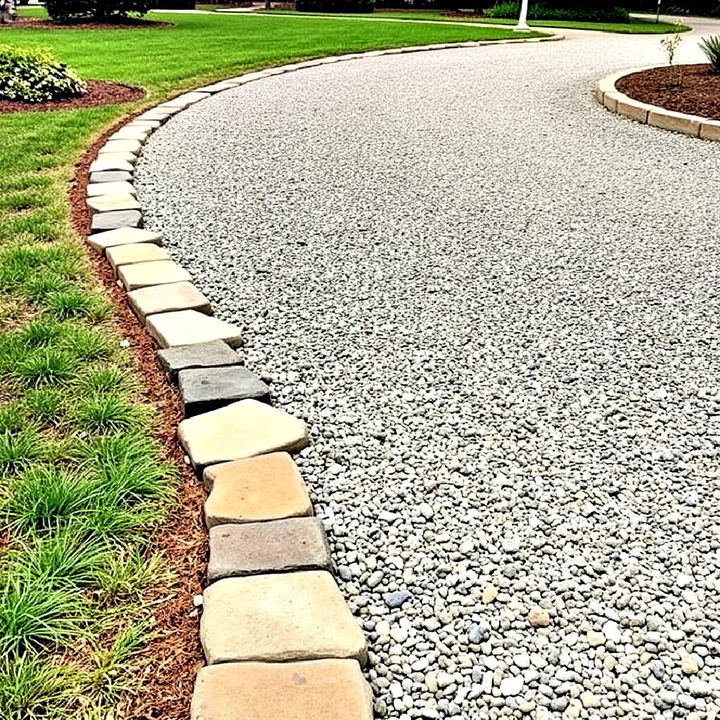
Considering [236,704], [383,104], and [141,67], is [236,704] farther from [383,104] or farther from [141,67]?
[141,67]

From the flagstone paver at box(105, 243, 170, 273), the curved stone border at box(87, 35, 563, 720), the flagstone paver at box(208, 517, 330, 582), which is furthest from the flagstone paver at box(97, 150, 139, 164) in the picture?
the flagstone paver at box(208, 517, 330, 582)

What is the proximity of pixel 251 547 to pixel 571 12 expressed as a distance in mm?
19032

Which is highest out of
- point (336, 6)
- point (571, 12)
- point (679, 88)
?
point (336, 6)

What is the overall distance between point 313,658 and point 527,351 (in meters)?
1.49

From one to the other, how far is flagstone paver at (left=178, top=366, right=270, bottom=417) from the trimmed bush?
1765cm

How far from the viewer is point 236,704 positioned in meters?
1.30

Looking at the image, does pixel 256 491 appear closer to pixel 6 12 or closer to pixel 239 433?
pixel 239 433

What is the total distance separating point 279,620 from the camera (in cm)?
149

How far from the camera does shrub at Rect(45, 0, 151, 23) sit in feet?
44.6

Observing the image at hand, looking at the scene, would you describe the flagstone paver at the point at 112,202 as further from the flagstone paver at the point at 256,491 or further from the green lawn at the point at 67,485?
the flagstone paver at the point at 256,491

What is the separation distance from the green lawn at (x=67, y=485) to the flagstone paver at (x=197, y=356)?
0.39ft

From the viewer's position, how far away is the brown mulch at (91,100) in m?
6.21

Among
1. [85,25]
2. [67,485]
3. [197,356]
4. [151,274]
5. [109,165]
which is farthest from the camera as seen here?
[85,25]

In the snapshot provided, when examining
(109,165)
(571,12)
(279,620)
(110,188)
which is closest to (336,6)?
(571,12)
